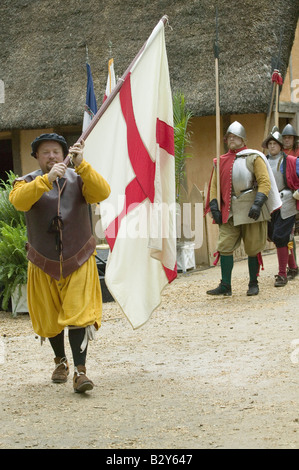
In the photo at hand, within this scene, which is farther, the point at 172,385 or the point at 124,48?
the point at 124,48

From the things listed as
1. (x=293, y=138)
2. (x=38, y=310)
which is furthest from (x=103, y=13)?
(x=38, y=310)

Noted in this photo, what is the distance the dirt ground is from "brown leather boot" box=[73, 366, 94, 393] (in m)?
0.06

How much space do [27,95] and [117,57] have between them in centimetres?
193

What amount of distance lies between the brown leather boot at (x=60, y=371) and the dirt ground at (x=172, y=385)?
5cm

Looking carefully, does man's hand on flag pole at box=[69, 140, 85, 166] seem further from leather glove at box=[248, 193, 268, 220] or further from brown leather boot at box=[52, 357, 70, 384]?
leather glove at box=[248, 193, 268, 220]

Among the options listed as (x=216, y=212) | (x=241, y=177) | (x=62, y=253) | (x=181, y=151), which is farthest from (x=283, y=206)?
(x=62, y=253)

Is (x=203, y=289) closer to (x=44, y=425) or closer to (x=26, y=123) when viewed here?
(x=44, y=425)

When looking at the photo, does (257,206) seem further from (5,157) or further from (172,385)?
(5,157)

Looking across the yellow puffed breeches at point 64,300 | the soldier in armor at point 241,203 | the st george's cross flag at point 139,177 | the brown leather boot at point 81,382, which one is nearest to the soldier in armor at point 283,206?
the soldier in armor at point 241,203

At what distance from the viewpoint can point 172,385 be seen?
203 inches

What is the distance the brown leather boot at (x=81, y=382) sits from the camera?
4918mm

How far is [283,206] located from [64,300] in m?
4.55

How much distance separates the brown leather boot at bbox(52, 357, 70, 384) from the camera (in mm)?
5391

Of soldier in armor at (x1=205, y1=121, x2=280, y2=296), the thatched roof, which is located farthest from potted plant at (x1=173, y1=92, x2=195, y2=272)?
soldier in armor at (x1=205, y1=121, x2=280, y2=296)
